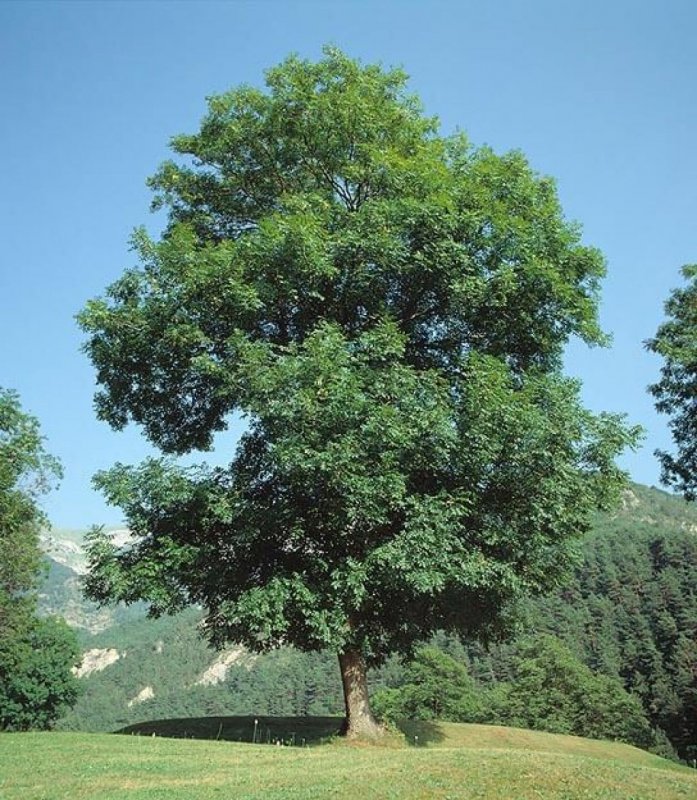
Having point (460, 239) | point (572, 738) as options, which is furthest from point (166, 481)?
point (572, 738)

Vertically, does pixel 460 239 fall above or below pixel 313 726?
above

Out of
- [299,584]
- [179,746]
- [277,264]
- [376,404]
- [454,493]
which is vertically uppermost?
[277,264]

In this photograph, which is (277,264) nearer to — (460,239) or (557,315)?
(460,239)

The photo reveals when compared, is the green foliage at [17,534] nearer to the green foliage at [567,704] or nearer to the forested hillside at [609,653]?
the forested hillside at [609,653]

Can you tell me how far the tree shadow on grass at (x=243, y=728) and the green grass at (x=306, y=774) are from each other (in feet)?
18.0

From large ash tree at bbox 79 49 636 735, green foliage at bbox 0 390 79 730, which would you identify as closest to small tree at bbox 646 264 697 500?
large ash tree at bbox 79 49 636 735

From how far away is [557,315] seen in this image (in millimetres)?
19578

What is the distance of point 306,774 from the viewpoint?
1289cm

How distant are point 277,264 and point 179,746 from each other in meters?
12.2

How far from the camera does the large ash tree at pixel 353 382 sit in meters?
16.1

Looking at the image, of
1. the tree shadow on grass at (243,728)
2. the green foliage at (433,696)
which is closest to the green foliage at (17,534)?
the tree shadow on grass at (243,728)

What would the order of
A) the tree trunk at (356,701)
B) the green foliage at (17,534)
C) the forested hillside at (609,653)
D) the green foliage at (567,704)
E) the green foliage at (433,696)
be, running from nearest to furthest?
the tree trunk at (356,701) < the green foliage at (17,534) < the green foliage at (567,704) < the green foliage at (433,696) < the forested hillside at (609,653)

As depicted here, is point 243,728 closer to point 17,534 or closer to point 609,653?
point 17,534

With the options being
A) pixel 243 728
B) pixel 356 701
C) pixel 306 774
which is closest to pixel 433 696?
pixel 243 728
